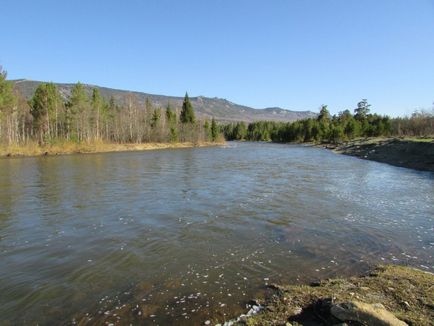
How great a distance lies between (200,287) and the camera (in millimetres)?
8750

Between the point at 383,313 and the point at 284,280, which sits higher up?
the point at 383,313

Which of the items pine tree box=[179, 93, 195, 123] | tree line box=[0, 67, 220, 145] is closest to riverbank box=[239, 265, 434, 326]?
tree line box=[0, 67, 220, 145]

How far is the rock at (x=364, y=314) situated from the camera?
5.79 m

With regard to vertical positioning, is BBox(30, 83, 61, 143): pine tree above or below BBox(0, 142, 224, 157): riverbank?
above

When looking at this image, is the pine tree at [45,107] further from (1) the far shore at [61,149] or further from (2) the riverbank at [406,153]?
(2) the riverbank at [406,153]

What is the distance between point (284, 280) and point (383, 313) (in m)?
3.23

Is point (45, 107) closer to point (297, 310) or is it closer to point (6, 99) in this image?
point (6, 99)

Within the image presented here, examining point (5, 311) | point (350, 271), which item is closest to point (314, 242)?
point (350, 271)

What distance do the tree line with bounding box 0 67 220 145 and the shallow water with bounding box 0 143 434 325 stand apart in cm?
4924

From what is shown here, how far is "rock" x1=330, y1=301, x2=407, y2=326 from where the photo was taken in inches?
228

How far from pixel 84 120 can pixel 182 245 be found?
73.4 m

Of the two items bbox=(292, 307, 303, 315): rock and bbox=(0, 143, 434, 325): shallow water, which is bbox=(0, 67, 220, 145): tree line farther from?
bbox=(292, 307, 303, 315): rock

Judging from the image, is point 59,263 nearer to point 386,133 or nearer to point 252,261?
point 252,261

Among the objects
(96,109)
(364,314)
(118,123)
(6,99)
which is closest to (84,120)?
(96,109)
